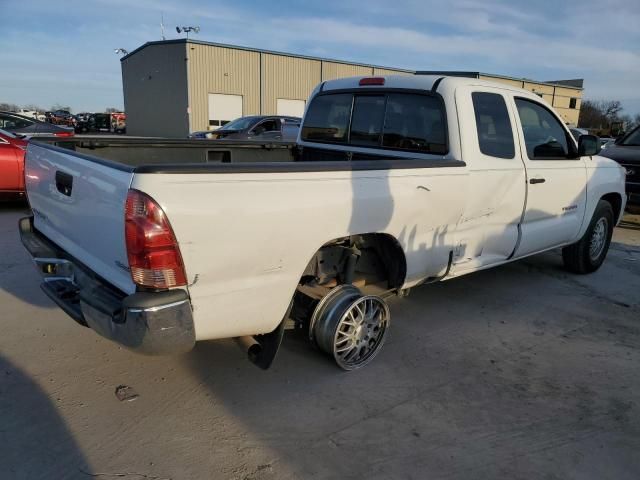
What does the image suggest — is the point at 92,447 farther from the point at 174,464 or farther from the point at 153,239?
the point at 153,239

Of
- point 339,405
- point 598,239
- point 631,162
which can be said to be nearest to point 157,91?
point 631,162

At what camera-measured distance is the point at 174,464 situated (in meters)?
2.54

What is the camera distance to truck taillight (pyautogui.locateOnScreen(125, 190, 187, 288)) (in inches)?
90.8

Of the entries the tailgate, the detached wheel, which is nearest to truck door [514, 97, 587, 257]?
the detached wheel

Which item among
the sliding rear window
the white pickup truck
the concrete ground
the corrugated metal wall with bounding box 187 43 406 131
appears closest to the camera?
the white pickup truck

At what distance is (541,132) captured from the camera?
184 inches

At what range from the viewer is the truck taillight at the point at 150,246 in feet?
7.57

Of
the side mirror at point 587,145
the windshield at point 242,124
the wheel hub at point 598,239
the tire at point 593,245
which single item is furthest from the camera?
the windshield at point 242,124

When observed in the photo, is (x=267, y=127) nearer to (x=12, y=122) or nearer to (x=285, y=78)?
(x=12, y=122)

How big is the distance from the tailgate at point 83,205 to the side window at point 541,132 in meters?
3.47

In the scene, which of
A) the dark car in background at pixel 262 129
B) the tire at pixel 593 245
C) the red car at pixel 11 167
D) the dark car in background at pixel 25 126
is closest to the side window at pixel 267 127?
A: the dark car in background at pixel 262 129

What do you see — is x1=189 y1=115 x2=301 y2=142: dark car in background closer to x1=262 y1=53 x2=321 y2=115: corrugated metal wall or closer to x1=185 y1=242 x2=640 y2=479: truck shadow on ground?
x1=185 y1=242 x2=640 y2=479: truck shadow on ground

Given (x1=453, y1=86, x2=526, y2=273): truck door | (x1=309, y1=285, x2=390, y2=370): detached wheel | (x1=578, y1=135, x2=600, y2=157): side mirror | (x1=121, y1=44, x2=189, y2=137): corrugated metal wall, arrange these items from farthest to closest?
1. (x1=121, y1=44, x2=189, y2=137): corrugated metal wall
2. (x1=578, y1=135, x2=600, y2=157): side mirror
3. (x1=453, y1=86, x2=526, y2=273): truck door
4. (x1=309, y1=285, x2=390, y2=370): detached wheel

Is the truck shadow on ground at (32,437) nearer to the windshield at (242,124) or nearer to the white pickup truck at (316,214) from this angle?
the white pickup truck at (316,214)
